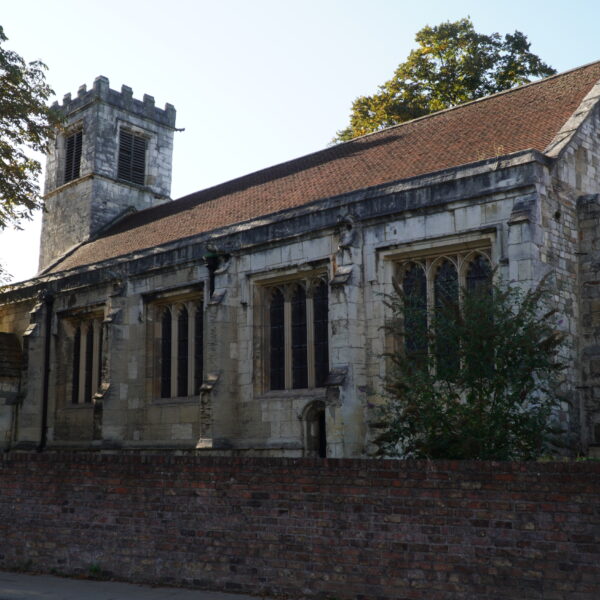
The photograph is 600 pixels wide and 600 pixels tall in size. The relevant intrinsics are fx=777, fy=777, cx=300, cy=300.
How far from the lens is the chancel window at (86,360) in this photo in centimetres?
2408

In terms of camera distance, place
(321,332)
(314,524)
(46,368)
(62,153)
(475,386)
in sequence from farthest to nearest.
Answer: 1. (62,153)
2. (46,368)
3. (321,332)
4. (475,386)
5. (314,524)

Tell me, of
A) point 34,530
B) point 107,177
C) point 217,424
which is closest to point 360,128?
point 107,177

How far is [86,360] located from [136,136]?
14032mm

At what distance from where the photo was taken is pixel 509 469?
7.70 m

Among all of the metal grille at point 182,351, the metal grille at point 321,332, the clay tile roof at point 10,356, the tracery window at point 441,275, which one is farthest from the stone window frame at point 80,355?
the tracery window at point 441,275

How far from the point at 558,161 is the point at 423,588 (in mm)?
10020

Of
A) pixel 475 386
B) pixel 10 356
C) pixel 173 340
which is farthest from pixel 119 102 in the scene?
pixel 475 386

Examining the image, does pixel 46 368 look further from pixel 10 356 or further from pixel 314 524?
pixel 314 524

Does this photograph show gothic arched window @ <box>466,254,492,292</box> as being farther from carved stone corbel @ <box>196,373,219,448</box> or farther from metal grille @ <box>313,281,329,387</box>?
carved stone corbel @ <box>196,373,219,448</box>

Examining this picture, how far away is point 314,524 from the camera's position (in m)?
8.80

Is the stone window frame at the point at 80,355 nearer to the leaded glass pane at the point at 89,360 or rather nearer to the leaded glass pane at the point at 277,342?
the leaded glass pane at the point at 89,360

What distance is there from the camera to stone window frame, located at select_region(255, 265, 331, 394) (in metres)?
17.8

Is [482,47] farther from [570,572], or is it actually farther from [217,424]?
[570,572]

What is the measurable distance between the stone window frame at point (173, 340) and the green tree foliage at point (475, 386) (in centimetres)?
999
